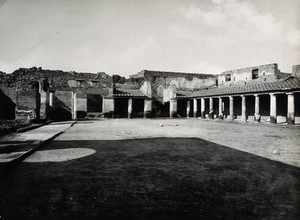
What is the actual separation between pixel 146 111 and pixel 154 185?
24.9 m

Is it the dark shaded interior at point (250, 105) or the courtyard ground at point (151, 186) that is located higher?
the dark shaded interior at point (250, 105)

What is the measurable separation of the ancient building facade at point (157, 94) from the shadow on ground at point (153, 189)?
15.0 m

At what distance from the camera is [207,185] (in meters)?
3.89

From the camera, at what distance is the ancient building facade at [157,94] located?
2081 cm

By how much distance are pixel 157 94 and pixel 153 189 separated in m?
28.7

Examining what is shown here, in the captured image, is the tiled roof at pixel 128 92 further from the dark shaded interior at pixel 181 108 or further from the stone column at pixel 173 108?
the dark shaded interior at pixel 181 108

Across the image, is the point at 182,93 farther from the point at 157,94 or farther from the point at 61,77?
the point at 61,77

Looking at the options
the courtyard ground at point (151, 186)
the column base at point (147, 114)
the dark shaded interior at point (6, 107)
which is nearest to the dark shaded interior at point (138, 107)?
the column base at point (147, 114)

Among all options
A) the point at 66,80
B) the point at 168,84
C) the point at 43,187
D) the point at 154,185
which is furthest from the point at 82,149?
the point at 168,84

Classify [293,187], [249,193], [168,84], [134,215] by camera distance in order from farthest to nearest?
[168,84], [293,187], [249,193], [134,215]

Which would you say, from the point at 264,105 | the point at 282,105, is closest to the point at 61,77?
the point at 264,105

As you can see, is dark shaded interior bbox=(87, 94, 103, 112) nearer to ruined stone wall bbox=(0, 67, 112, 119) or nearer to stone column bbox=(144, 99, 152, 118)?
ruined stone wall bbox=(0, 67, 112, 119)

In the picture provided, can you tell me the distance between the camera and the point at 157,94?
32.2 metres

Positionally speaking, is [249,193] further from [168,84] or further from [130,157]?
[168,84]
